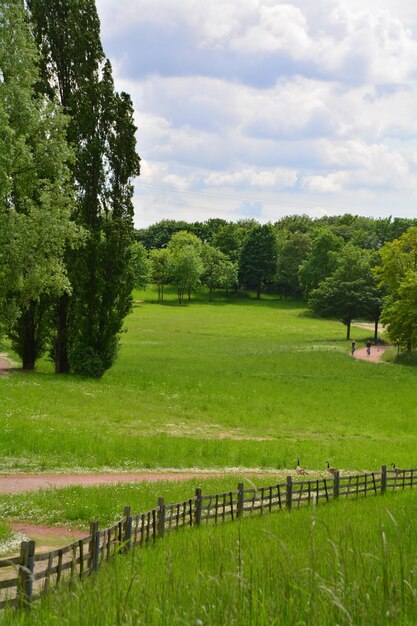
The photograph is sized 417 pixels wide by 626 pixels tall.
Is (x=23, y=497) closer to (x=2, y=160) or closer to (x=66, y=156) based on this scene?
(x=2, y=160)

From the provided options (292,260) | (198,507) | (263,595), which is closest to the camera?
(263,595)

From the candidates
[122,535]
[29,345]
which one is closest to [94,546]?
[122,535]

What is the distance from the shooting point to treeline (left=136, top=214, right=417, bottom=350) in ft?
226

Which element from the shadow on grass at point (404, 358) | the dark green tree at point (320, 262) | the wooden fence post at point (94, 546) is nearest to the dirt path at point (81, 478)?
the wooden fence post at point (94, 546)

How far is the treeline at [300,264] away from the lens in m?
68.9

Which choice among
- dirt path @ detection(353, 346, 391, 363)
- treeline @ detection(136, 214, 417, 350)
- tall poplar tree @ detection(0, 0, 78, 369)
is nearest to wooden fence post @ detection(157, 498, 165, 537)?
tall poplar tree @ detection(0, 0, 78, 369)

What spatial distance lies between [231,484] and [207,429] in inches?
440

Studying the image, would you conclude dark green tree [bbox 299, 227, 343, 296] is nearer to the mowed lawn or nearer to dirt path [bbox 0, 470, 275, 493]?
the mowed lawn

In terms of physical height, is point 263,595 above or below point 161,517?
above

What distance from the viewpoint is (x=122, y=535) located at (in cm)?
1224

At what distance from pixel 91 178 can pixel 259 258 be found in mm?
101581

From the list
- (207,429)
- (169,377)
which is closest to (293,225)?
(169,377)

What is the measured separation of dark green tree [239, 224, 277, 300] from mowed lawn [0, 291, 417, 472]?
74.0 meters

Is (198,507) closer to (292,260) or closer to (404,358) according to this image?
(404,358)
